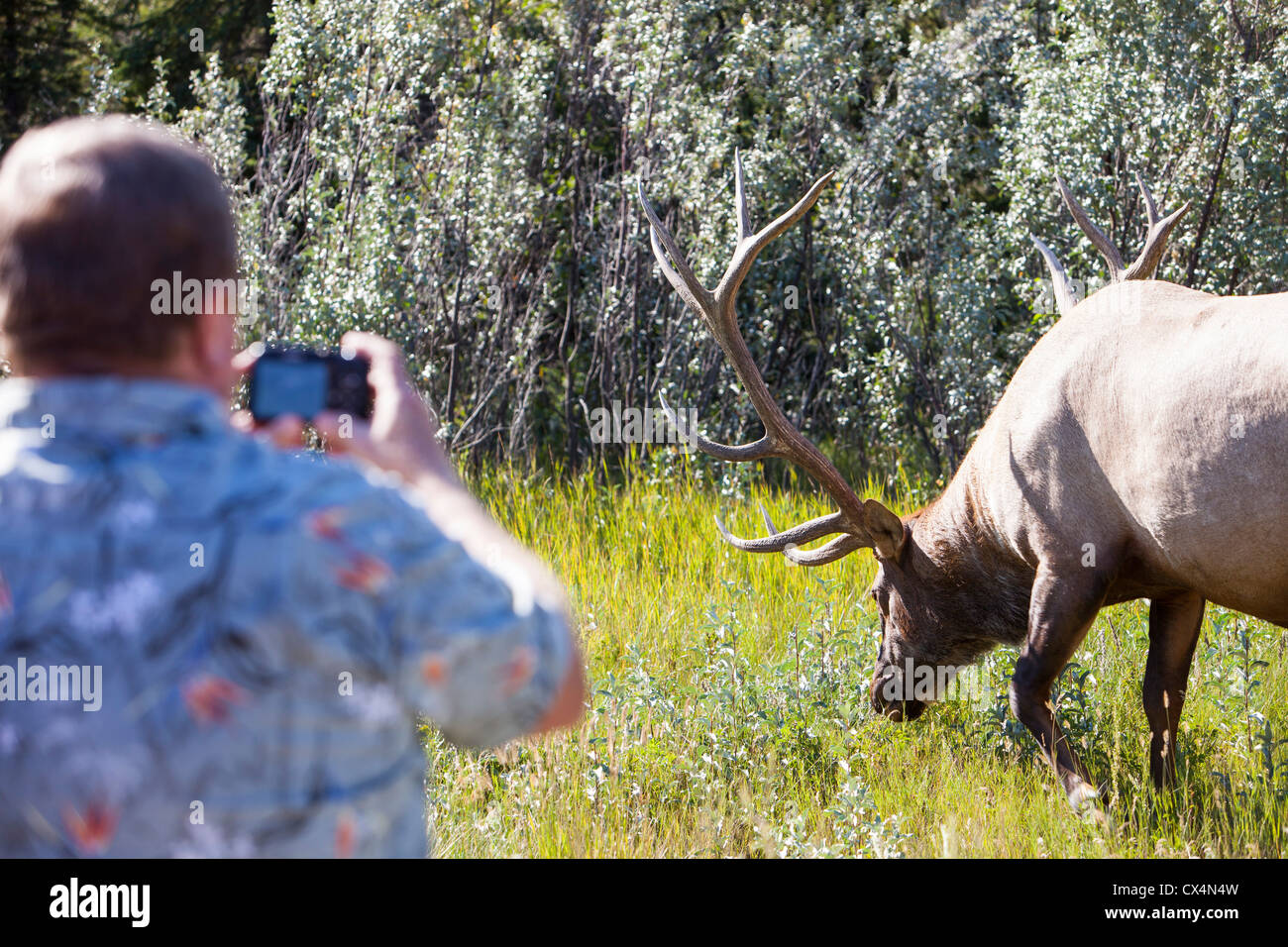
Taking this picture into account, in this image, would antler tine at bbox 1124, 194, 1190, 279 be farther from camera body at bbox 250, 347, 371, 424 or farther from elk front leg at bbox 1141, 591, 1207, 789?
camera body at bbox 250, 347, 371, 424

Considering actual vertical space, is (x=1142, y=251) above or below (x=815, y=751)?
above

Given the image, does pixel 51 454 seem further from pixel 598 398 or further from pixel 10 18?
pixel 10 18

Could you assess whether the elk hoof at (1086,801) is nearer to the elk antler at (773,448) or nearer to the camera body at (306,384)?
the elk antler at (773,448)

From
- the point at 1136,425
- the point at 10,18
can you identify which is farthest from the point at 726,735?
the point at 10,18

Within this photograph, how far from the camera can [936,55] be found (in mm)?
7355

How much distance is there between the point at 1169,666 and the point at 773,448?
1512mm

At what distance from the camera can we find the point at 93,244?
3.27 feet

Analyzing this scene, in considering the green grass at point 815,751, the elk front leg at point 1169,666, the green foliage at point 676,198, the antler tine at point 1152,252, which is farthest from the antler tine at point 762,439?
the green foliage at point 676,198

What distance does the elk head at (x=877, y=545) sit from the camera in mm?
4172

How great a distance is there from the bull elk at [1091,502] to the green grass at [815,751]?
20cm

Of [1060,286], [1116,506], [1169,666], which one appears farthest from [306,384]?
[1060,286]

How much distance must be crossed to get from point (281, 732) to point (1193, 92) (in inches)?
254

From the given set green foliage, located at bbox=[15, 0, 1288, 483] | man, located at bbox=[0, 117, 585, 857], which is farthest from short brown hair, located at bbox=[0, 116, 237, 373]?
green foliage, located at bbox=[15, 0, 1288, 483]

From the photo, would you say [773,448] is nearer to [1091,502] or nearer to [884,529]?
[884,529]
